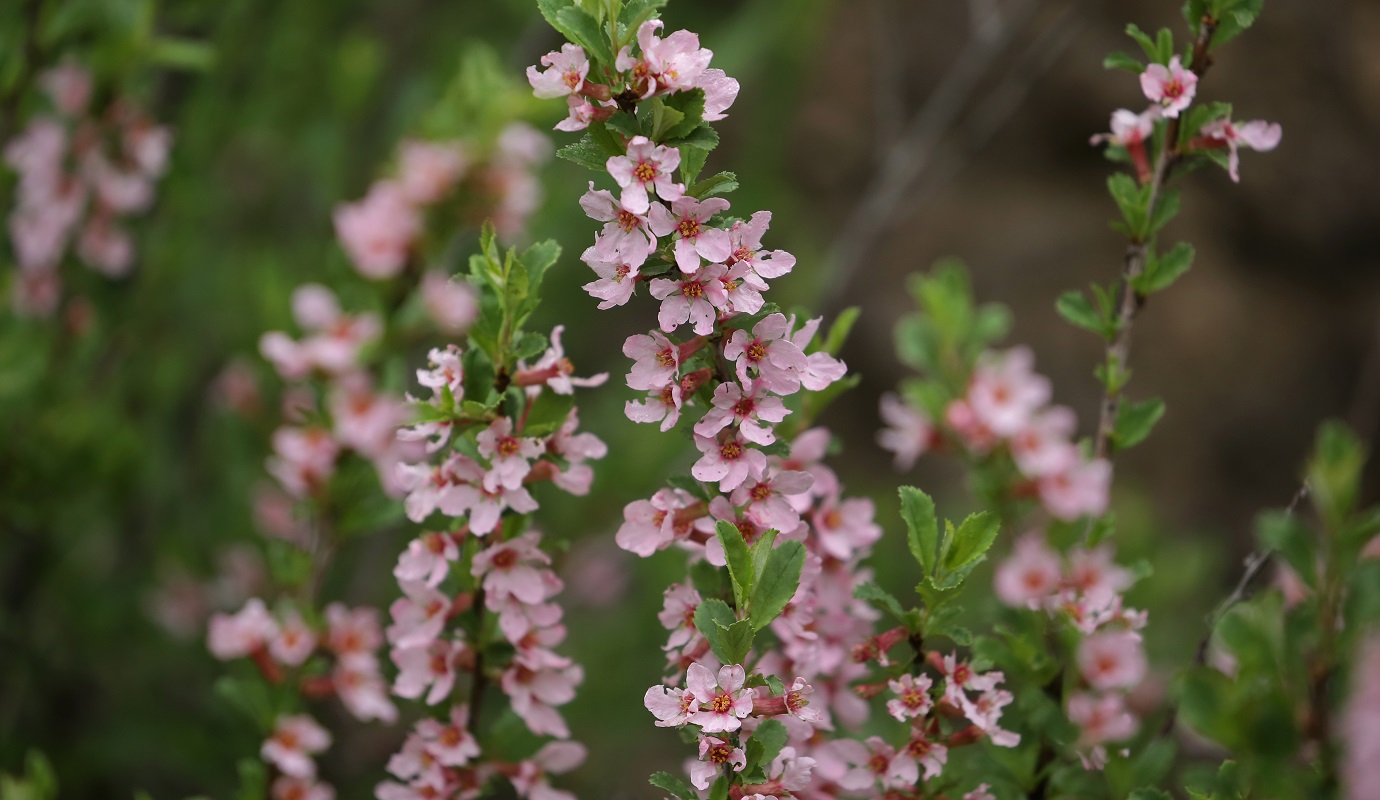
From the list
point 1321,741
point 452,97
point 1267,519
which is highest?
point 452,97

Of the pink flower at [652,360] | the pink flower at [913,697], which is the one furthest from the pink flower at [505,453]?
the pink flower at [913,697]

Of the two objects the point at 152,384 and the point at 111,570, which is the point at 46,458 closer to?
the point at 152,384

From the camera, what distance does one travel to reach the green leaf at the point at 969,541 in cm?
94

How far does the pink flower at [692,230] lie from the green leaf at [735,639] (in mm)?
255

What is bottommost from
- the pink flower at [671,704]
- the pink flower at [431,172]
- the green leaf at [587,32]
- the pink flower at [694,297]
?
the pink flower at [671,704]

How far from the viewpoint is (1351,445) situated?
75 cm

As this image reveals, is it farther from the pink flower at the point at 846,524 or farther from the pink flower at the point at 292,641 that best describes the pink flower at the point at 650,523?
the pink flower at the point at 292,641

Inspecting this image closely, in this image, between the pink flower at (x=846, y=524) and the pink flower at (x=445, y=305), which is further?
the pink flower at (x=445, y=305)

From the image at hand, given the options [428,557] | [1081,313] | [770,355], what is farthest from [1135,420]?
[428,557]

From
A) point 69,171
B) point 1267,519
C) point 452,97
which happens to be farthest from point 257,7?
point 1267,519

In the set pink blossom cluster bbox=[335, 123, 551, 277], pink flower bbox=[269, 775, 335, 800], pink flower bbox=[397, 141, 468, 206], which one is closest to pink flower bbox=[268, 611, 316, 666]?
pink flower bbox=[269, 775, 335, 800]

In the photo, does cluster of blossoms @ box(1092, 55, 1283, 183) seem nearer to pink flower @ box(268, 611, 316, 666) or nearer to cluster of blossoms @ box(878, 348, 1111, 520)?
cluster of blossoms @ box(878, 348, 1111, 520)

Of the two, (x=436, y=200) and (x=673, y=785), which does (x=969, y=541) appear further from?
(x=436, y=200)

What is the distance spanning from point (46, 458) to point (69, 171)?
0.45 metres
